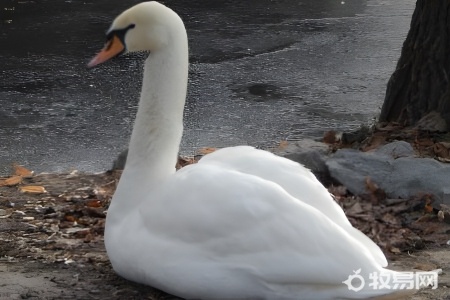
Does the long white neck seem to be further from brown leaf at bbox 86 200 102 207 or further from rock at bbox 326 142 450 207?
rock at bbox 326 142 450 207

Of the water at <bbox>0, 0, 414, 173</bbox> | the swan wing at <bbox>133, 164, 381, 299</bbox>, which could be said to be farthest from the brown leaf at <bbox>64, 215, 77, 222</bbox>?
the water at <bbox>0, 0, 414, 173</bbox>

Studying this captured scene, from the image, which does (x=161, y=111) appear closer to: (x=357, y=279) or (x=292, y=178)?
(x=292, y=178)

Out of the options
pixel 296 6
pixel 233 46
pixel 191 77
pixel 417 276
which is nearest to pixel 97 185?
pixel 417 276

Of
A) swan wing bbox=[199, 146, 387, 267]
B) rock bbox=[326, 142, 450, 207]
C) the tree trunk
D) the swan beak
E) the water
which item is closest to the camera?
swan wing bbox=[199, 146, 387, 267]

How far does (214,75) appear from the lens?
960 cm

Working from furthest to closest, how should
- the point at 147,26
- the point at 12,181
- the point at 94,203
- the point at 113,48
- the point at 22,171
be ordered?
1. the point at 22,171
2. the point at 12,181
3. the point at 94,203
4. the point at 113,48
5. the point at 147,26

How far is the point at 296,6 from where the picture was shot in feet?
41.7

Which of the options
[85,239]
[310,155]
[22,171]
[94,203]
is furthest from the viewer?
[22,171]

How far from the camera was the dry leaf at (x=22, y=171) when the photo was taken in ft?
20.4

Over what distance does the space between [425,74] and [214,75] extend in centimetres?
371

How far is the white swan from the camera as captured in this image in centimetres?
347

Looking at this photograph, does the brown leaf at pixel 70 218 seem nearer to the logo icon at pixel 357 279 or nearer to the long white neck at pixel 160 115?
the long white neck at pixel 160 115

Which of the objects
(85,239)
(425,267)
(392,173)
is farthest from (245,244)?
(392,173)

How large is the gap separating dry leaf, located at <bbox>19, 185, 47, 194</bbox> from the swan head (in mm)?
1826
